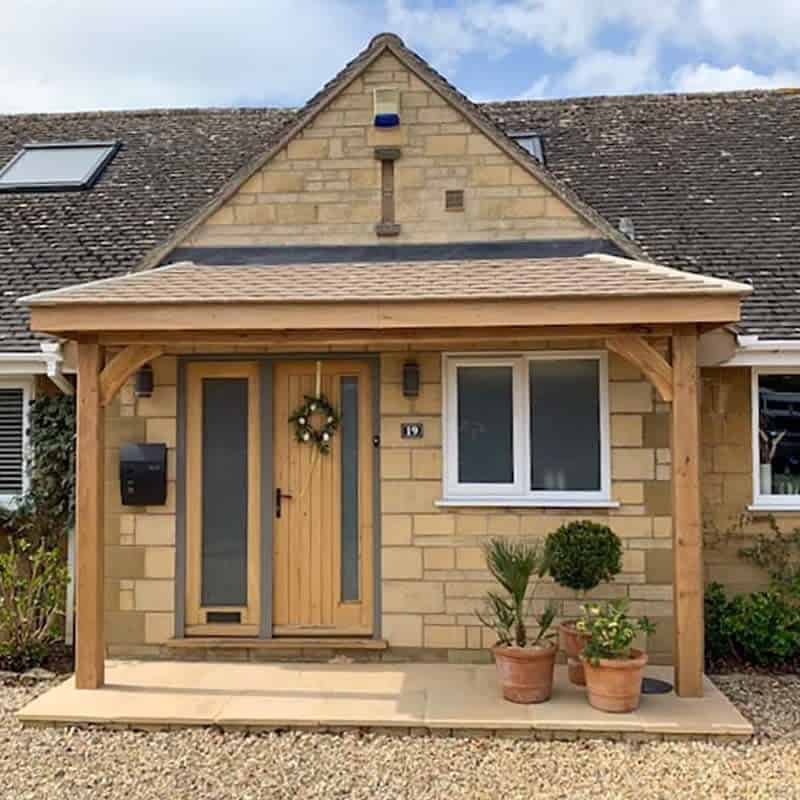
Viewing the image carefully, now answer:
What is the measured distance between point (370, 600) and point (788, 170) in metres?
8.13

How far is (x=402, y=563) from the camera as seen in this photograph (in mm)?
7871

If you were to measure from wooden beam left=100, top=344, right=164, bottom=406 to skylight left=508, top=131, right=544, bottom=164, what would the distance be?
7249 millimetres

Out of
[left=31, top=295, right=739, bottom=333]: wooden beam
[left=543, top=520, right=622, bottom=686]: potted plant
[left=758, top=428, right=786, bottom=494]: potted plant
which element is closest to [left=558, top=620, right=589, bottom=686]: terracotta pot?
[left=543, top=520, right=622, bottom=686]: potted plant

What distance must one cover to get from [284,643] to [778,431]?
16.9 feet

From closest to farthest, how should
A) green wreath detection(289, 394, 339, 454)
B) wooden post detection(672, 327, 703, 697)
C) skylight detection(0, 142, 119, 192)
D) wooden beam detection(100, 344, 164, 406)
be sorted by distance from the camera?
wooden post detection(672, 327, 703, 697) → wooden beam detection(100, 344, 164, 406) → green wreath detection(289, 394, 339, 454) → skylight detection(0, 142, 119, 192)

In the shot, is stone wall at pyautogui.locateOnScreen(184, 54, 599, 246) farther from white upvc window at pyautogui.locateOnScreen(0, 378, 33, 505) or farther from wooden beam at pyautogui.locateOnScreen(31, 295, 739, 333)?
white upvc window at pyautogui.locateOnScreen(0, 378, 33, 505)

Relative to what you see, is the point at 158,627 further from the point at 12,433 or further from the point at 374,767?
the point at 374,767

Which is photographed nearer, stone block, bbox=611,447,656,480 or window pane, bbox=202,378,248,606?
stone block, bbox=611,447,656,480

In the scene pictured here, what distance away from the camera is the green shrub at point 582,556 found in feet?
23.0

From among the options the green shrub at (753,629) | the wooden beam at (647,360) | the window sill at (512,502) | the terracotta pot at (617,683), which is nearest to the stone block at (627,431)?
the window sill at (512,502)

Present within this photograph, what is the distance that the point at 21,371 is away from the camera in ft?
27.9

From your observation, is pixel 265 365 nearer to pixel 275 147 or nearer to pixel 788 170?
pixel 275 147

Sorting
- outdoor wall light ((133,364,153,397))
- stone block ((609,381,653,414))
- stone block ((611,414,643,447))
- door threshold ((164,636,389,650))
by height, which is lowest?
door threshold ((164,636,389,650))

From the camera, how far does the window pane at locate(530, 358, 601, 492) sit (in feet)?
25.9
